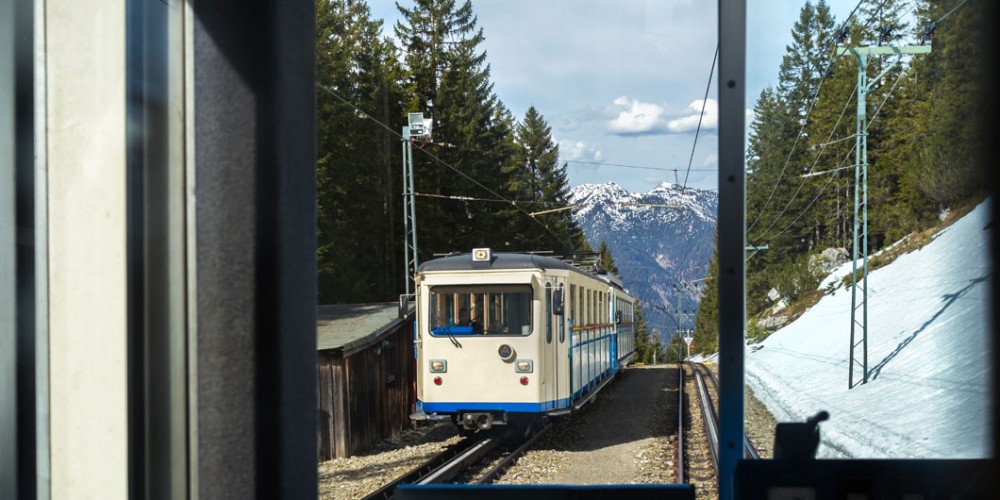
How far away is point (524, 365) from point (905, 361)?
6.59 metres

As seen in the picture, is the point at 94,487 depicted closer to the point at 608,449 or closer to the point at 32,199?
the point at 32,199

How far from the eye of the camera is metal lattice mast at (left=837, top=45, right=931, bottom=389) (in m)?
1.74

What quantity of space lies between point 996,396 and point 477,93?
9.36 ft

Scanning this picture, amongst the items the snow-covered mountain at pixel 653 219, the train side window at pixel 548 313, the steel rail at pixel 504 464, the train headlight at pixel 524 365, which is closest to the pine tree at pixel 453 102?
the snow-covered mountain at pixel 653 219

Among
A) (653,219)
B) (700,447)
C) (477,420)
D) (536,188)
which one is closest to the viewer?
(653,219)

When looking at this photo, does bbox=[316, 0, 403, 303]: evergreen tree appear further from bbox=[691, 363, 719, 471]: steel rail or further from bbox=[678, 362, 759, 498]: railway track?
bbox=[691, 363, 719, 471]: steel rail

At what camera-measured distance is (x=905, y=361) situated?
172 cm

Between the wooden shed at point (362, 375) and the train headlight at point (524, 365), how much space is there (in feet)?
4.31

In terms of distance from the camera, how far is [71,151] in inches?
63.6

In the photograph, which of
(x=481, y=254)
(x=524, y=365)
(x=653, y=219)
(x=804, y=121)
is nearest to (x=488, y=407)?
(x=524, y=365)

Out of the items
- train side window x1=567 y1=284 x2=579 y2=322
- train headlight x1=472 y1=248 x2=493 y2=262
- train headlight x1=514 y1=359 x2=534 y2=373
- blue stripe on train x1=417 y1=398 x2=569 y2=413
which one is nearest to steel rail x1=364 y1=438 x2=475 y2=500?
blue stripe on train x1=417 y1=398 x2=569 y2=413

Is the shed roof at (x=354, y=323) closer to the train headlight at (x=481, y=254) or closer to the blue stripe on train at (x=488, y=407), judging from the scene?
the blue stripe on train at (x=488, y=407)

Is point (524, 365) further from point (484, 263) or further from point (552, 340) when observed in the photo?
point (484, 263)

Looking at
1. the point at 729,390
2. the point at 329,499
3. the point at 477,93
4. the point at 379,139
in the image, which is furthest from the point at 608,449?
the point at 729,390
